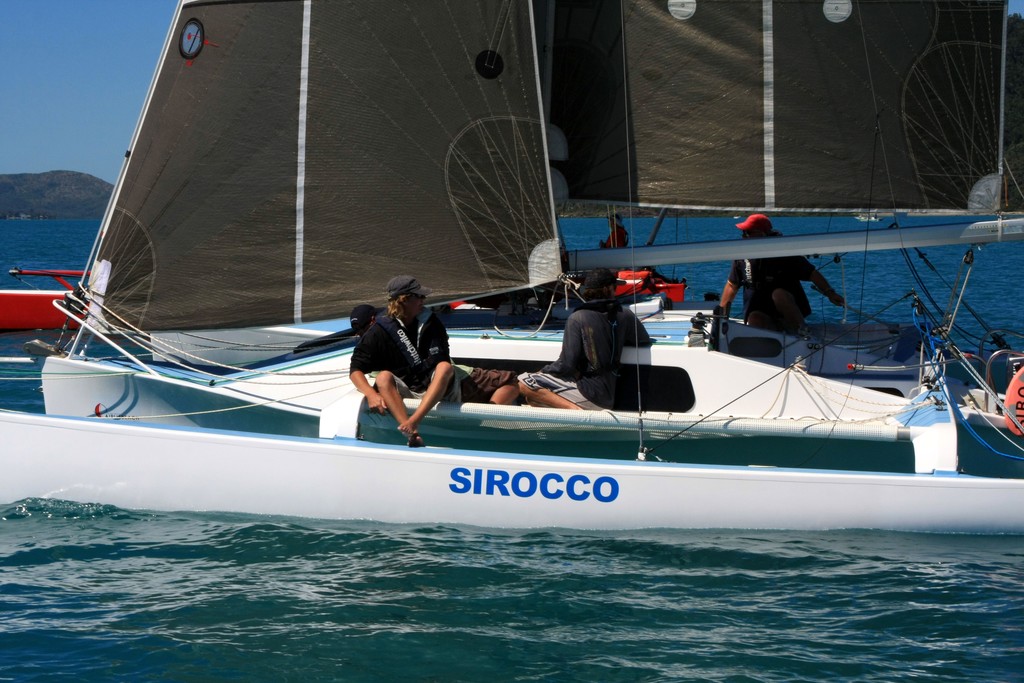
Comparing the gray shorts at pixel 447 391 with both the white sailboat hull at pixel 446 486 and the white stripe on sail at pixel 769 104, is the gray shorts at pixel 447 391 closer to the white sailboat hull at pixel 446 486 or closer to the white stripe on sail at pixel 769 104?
the white sailboat hull at pixel 446 486

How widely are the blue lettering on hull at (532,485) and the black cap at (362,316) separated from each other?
1472 mm

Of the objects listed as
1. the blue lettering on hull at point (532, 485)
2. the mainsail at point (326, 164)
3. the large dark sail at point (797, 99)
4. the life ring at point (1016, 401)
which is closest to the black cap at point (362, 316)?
the mainsail at point (326, 164)

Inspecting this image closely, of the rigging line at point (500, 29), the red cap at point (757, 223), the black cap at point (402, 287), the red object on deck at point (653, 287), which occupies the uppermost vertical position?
the rigging line at point (500, 29)

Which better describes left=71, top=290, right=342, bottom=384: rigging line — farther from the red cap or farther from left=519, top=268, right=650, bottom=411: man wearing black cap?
the red cap

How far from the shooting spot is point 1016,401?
7.12 metres

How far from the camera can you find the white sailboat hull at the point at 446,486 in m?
6.49

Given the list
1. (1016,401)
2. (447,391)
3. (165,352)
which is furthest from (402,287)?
(1016,401)

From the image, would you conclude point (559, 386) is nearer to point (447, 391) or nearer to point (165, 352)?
point (447, 391)

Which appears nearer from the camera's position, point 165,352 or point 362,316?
point 362,316

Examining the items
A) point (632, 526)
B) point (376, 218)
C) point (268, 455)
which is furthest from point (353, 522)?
point (376, 218)

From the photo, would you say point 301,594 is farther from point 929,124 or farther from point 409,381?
point 929,124

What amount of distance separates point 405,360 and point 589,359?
45.7 inches

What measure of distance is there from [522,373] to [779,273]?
7.73 ft

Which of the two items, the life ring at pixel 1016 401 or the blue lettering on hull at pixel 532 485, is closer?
the blue lettering on hull at pixel 532 485
